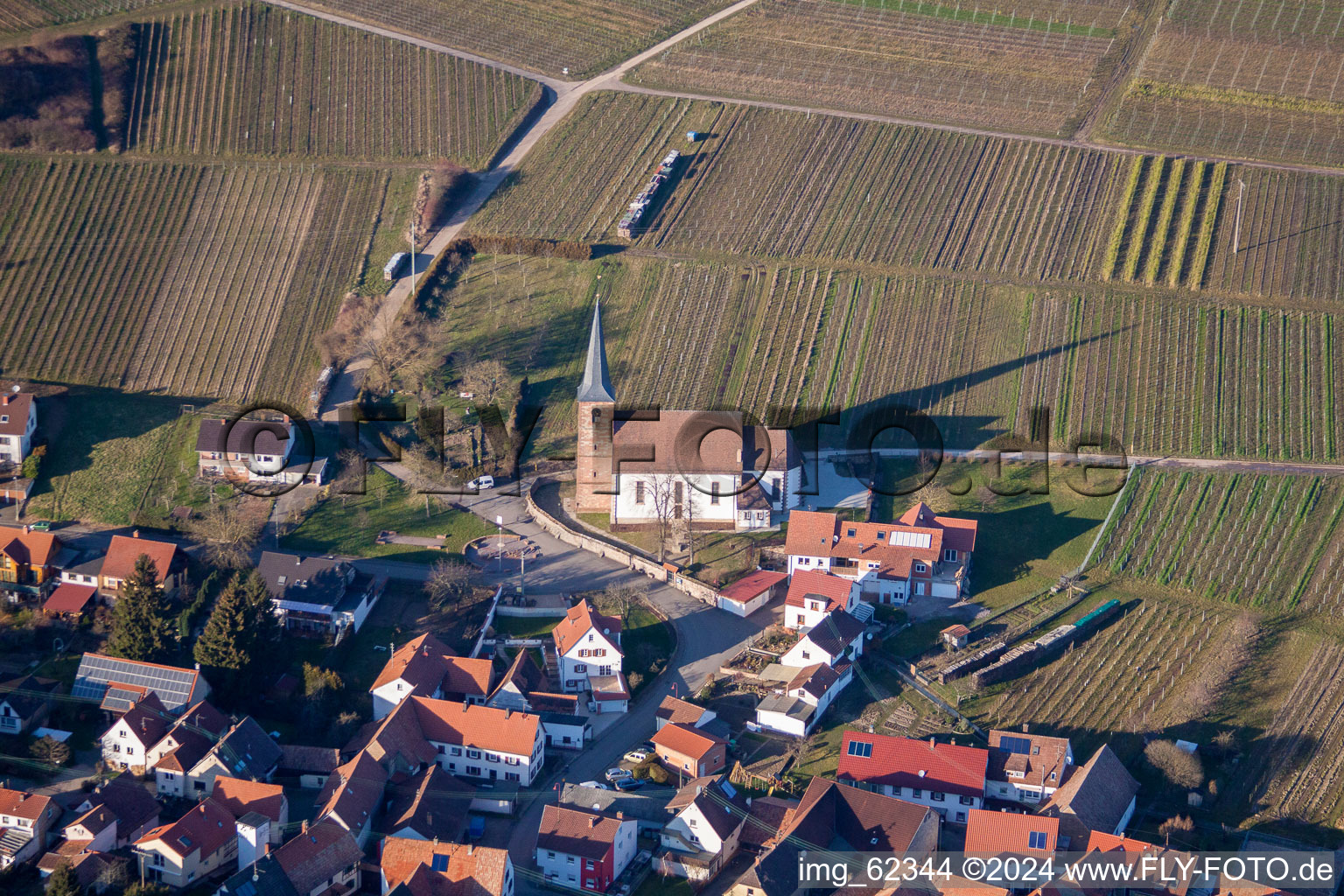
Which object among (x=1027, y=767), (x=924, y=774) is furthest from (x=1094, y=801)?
(x=924, y=774)

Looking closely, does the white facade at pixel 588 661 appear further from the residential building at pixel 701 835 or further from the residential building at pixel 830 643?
the residential building at pixel 701 835

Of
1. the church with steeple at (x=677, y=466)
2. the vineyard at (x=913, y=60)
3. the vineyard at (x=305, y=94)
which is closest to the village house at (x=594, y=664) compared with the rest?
the church with steeple at (x=677, y=466)

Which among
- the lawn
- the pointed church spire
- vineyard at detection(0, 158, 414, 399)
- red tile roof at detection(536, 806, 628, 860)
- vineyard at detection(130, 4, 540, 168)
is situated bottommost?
red tile roof at detection(536, 806, 628, 860)

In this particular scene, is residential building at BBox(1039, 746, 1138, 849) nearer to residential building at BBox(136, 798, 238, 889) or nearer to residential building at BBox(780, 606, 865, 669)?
residential building at BBox(780, 606, 865, 669)

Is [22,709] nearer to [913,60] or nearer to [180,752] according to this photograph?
[180,752]

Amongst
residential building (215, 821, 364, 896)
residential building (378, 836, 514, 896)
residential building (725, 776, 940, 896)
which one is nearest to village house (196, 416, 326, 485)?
residential building (215, 821, 364, 896)

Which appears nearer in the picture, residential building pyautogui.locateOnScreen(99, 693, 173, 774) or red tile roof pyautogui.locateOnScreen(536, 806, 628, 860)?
red tile roof pyautogui.locateOnScreen(536, 806, 628, 860)
